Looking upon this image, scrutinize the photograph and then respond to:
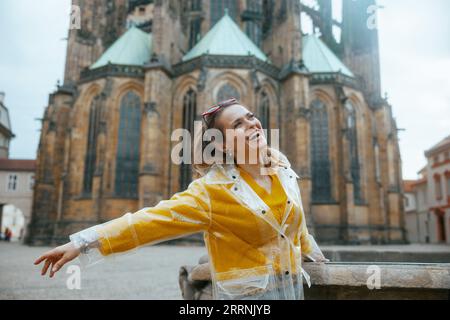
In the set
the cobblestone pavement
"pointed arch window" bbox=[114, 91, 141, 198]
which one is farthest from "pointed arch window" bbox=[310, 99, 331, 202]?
the cobblestone pavement

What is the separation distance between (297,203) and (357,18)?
97.5 ft

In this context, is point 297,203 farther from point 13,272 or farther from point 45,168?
point 45,168

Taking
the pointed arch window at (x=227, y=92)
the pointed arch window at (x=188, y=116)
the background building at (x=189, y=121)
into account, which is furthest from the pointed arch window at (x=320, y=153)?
the pointed arch window at (x=188, y=116)

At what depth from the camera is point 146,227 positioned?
1.41 m

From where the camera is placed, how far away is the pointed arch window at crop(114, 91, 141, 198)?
21.6 metres

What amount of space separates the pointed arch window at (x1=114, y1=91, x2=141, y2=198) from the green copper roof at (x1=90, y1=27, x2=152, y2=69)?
238 cm

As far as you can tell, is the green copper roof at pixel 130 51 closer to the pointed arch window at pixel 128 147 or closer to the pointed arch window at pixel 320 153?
the pointed arch window at pixel 128 147

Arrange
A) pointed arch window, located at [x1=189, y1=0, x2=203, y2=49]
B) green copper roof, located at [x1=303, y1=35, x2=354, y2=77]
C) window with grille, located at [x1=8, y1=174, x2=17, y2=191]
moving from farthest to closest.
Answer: window with grille, located at [x1=8, y1=174, x2=17, y2=191]
pointed arch window, located at [x1=189, y1=0, x2=203, y2=49]
green copper roof, located at [x1=303, y1=35, x2=354, y2=77]

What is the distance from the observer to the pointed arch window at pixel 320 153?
2284 cm

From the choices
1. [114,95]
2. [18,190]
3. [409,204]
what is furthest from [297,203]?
[409,204]

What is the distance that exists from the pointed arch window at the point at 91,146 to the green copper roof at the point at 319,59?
44.3ft

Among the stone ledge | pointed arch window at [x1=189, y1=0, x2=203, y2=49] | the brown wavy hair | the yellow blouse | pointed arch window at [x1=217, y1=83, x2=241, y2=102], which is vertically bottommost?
the stone ledge

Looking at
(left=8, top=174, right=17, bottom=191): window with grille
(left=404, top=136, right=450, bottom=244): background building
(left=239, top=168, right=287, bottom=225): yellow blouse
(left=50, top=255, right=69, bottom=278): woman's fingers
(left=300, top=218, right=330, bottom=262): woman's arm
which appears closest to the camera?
(left=50, top=255, right=69, bottom=278): woman's fingers

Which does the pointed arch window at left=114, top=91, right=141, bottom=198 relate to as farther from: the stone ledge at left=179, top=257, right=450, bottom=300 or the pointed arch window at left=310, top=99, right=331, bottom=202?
the stone ledge at left=179, top=257, right=450, bottom=300
